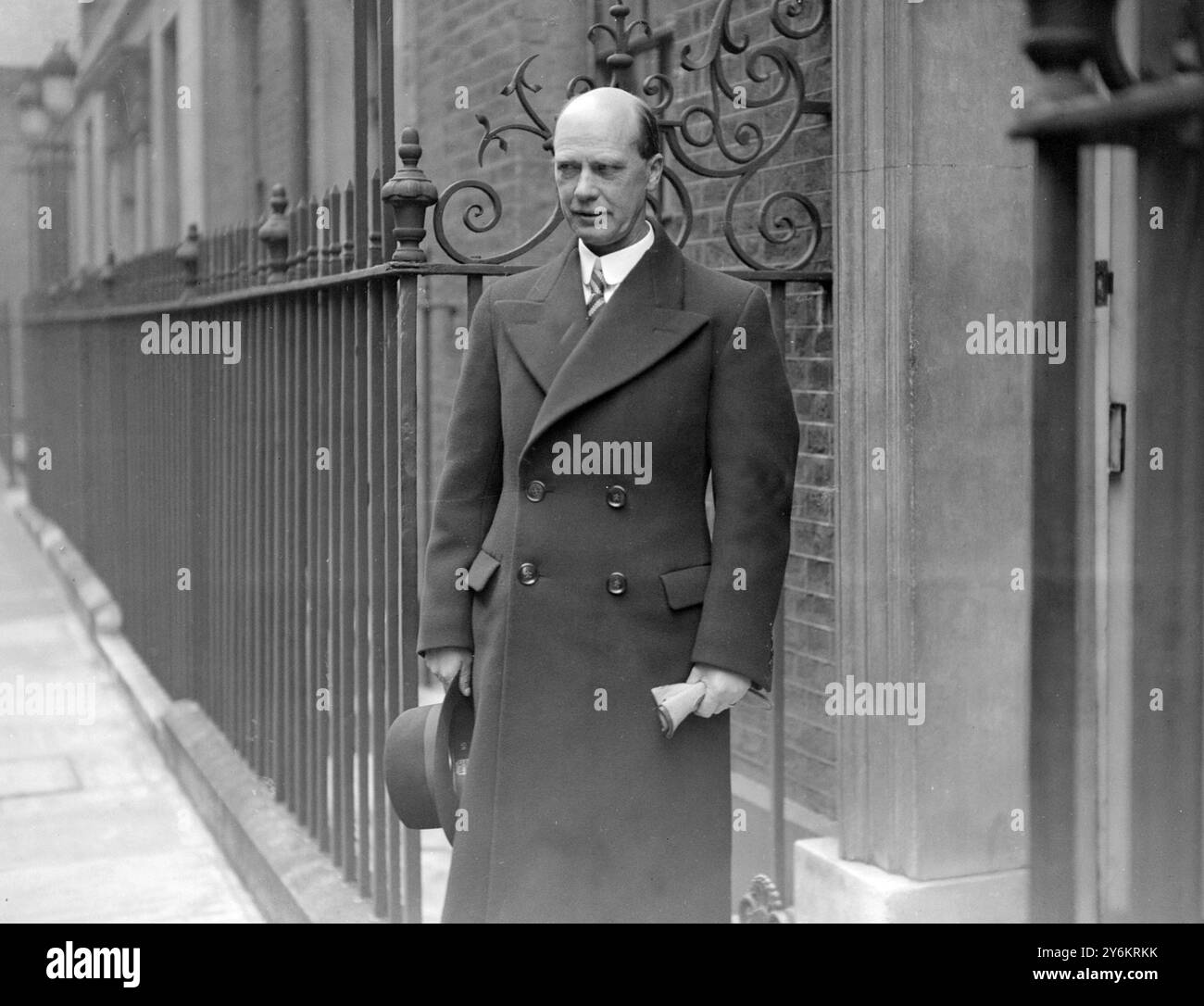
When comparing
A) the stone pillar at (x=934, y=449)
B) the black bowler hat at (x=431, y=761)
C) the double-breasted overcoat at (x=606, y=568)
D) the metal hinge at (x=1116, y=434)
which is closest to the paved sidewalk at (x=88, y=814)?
the black bowler hat at (x=431, y=761)

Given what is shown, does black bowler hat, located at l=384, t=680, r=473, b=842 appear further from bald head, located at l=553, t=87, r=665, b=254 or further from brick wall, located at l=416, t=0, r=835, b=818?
brick wall, located at l=416, t=0, r=835, b=818

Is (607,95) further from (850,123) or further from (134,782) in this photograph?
(134,782)

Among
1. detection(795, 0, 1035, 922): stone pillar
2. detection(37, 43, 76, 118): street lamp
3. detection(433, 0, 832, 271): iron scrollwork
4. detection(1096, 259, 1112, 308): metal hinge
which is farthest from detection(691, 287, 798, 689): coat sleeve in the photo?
detection(37, 43, 76, 118): street lamp

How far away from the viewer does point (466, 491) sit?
3.10 meters

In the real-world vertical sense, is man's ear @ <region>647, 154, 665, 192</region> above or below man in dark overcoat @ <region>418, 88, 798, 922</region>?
above

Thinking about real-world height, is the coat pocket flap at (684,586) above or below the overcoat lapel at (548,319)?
below

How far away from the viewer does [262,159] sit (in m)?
12.5

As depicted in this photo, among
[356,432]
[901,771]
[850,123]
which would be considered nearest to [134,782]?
[356,432]

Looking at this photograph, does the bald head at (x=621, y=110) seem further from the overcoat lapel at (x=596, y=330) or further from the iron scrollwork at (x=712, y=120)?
the iron scrollwork at (x=712, y=120)

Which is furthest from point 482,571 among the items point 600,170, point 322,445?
point 322,445

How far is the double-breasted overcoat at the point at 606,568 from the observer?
9.67ft

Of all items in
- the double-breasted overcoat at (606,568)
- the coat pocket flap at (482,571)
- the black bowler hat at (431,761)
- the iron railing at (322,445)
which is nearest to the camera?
the double-breasted overcoat at (606,568)

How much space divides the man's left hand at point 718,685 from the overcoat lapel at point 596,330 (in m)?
0.54

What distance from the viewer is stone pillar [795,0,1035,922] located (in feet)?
12.9
